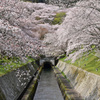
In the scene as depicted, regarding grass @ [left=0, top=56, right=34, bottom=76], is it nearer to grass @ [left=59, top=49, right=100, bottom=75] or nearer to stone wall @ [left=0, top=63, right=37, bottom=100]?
stone wall @ [left=0, top=63, right=37, bottom=100]

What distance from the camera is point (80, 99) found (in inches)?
381

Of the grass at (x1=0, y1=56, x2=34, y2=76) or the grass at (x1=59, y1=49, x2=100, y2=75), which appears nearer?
the grass at (x1=0, y1=56, x2=34, y2=76)

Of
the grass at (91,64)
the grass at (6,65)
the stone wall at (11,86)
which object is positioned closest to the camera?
the stone wall at (11,86)

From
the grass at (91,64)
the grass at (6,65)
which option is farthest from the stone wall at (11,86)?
the grass at (91,64)

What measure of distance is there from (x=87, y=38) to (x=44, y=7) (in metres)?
13.5

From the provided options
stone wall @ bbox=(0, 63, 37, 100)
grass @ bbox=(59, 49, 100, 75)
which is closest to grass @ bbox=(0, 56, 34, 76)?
stone wall @ bbox=(0, 63, 37, 100)

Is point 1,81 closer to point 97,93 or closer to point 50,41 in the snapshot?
point 97,93

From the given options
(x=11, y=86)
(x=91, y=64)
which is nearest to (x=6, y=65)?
(x=11, y=86)

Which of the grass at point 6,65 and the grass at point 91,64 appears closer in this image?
the grass at point 6,65

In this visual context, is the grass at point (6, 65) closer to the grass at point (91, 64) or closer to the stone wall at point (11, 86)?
the stone wall at point (11, 86)

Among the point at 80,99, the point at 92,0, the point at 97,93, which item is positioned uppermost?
the point at 92,0

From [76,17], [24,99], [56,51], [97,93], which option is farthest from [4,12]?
[56,51]

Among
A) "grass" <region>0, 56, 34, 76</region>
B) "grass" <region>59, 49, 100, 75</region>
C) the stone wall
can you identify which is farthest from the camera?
"grass" <region>59, 49, 100, 75</region>

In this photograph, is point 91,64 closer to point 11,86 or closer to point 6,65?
point 6,65
